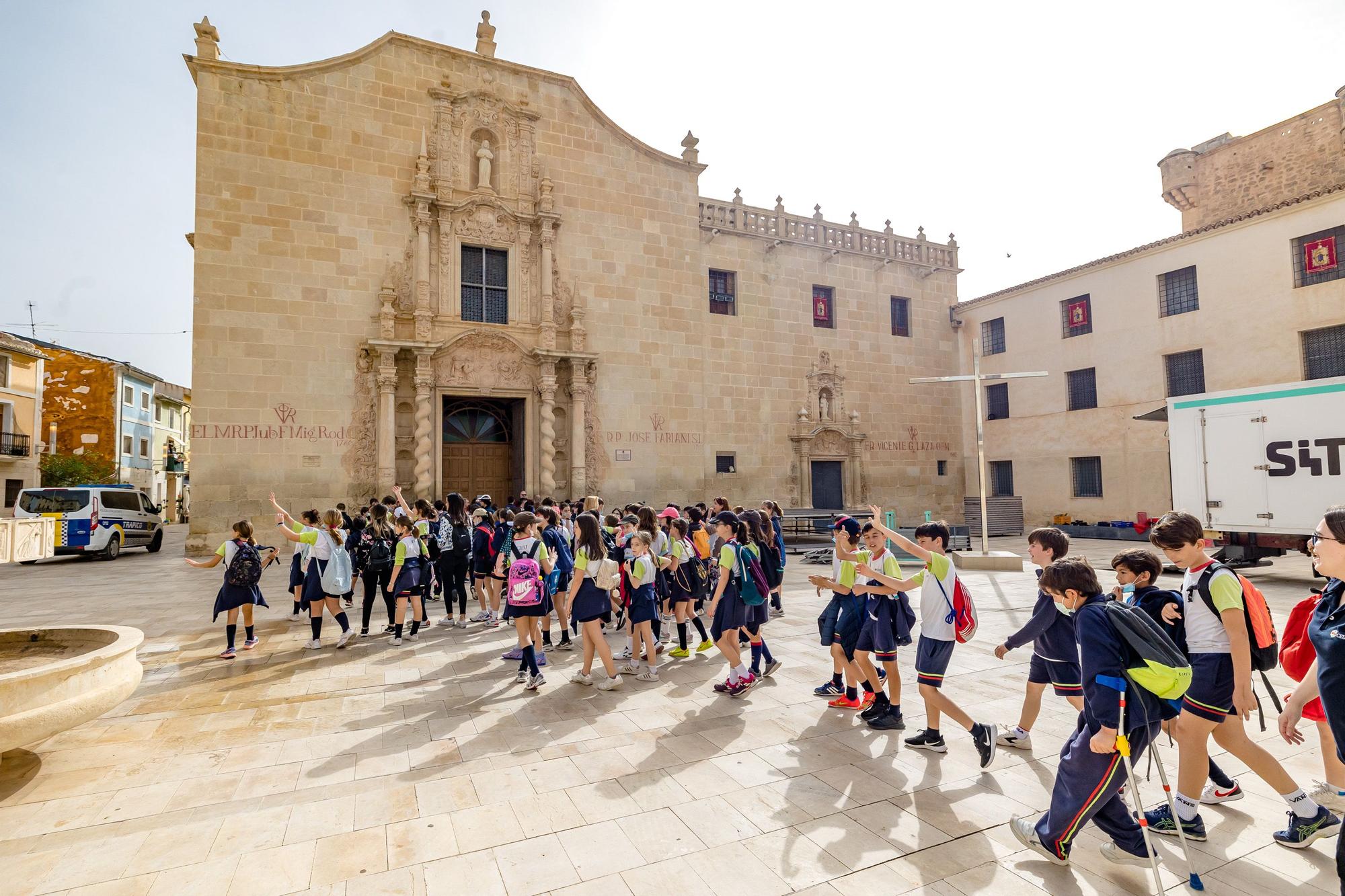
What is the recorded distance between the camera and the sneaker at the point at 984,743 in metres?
4.59

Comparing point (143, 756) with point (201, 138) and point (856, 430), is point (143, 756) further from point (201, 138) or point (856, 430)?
point (856, 430)

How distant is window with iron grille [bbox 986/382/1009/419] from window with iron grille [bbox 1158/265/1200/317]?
5778 millimetres

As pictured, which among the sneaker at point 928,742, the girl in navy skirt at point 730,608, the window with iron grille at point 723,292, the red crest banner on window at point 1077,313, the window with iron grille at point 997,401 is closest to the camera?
the sneaker at point 928,742

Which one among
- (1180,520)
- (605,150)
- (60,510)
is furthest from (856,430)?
(60,510)

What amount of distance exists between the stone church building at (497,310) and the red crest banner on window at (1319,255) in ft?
38.0

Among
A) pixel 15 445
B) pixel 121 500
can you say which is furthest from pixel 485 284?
pixel 15 445

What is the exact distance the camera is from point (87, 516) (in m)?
17.6

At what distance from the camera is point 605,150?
2056 centimetres

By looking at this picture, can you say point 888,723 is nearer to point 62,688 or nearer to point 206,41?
point 62,688

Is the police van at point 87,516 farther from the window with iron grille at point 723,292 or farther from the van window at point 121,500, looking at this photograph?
the window with iron grille at point 723,292

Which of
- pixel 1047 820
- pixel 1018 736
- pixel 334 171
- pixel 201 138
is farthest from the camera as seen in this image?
pixel 334 171

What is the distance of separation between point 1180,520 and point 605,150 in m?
20.1

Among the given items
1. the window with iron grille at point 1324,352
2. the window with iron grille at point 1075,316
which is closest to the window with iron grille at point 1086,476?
the window with iron grille at point 1075,316

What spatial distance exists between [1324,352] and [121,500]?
34.5 metres
